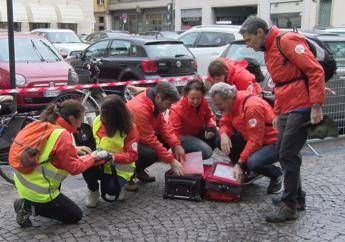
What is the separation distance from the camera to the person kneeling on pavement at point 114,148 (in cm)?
491

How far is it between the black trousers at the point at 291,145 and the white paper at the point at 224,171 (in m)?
0.72

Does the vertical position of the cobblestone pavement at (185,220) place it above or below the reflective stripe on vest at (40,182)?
below

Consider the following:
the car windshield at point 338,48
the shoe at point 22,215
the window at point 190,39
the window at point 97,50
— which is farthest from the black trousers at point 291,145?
the window at point 190,39

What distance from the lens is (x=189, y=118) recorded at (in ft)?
19.6

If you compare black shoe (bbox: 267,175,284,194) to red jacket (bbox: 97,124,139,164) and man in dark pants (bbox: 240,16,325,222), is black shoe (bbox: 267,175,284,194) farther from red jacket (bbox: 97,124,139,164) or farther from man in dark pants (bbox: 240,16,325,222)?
red jacket (bbox: 97,124,139,164)

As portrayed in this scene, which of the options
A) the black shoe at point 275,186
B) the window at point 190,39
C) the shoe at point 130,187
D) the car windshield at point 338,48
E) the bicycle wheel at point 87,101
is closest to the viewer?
the black shoe at point 275,186

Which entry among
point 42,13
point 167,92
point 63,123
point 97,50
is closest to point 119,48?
point 97,50

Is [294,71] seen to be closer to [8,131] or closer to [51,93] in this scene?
[8,131]

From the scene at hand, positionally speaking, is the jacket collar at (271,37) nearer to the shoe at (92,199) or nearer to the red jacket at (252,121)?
the red jacket at (252,121)

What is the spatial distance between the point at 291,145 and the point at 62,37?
59.8ft

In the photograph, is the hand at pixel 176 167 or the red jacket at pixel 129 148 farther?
the hand at pixel 176 167

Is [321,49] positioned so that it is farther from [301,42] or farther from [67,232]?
[67,232]

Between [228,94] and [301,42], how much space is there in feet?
3.41

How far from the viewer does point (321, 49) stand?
4676mm
